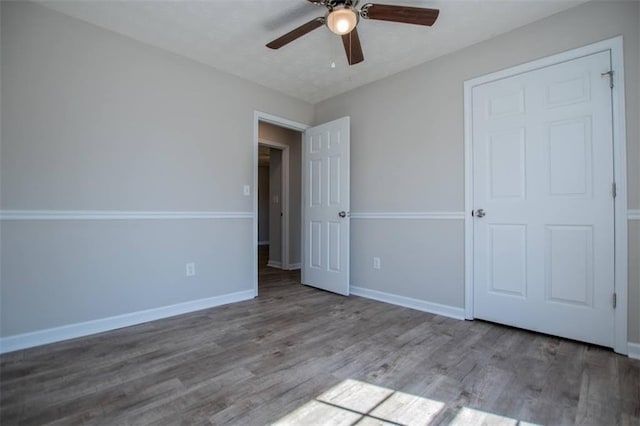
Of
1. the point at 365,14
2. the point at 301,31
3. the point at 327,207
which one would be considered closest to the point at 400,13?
the point at 365,14

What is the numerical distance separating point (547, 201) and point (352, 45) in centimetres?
186

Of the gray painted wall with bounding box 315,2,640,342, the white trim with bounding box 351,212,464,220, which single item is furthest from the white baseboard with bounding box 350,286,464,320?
the white trim with bounding box 351,212,464,220

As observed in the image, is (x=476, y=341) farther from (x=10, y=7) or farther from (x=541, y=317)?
(x=10, y=7)

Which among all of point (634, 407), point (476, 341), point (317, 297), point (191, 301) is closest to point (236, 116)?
point (191, 301)

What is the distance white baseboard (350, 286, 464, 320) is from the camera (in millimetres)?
2663

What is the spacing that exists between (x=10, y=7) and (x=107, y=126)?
0.88 m

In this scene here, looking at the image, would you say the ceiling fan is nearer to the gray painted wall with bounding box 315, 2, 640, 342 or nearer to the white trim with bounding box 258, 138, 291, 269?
the gray painted wall with bounding box 315, 2, 640, 342

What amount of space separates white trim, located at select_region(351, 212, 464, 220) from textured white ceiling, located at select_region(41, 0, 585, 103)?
1.47 metres

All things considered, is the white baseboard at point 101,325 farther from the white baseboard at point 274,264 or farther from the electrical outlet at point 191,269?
the white baseboard at point 274,264

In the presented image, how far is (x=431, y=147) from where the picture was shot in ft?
9.30

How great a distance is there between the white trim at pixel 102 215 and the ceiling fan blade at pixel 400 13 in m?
2.19

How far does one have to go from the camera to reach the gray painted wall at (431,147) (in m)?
1.93

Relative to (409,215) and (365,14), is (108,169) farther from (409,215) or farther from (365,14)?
(409,215)

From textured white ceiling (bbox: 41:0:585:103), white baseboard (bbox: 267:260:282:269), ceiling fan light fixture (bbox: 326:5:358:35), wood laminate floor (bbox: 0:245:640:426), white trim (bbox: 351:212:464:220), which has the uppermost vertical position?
textured white ceiling (bbox: 41:0:585:103)
